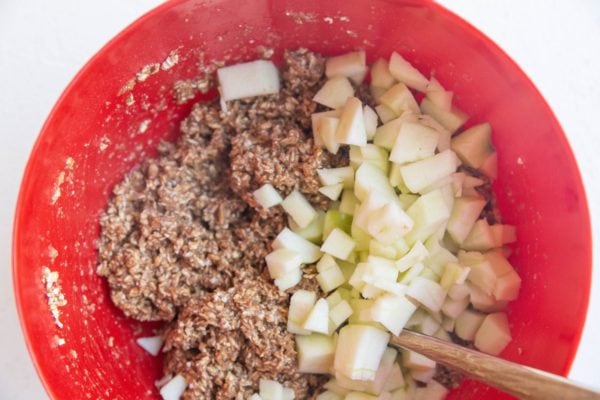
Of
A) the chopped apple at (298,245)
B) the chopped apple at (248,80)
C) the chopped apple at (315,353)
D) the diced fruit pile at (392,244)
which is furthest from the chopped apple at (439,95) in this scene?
the chopped apple at (315,353)

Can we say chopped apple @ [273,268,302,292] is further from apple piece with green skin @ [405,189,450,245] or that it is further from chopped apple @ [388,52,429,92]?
chopped apple @ [388,52,429,92]

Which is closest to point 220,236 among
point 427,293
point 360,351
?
point 360,351

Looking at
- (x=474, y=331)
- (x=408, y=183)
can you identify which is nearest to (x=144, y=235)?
(x=408, y=183)

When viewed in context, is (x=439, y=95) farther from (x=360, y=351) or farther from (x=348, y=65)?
(x=360, y=351)

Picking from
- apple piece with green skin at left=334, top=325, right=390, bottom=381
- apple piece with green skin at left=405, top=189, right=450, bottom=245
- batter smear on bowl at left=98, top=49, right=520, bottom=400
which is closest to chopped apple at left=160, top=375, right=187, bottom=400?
batter smear on bowl at left=98, top=49, right=520, bottom=400

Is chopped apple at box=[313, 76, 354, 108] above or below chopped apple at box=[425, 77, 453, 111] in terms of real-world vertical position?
above

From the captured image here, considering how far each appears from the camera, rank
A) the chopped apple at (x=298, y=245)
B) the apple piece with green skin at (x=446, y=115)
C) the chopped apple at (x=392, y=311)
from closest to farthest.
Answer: the chopped apple at (x=392, y=311), the chopped apple at (x=298, y=245), the apple piece with green skin at (x=446, y=115)

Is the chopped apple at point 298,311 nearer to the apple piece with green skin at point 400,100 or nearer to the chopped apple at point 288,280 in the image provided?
the chopped apple at point 288,280
